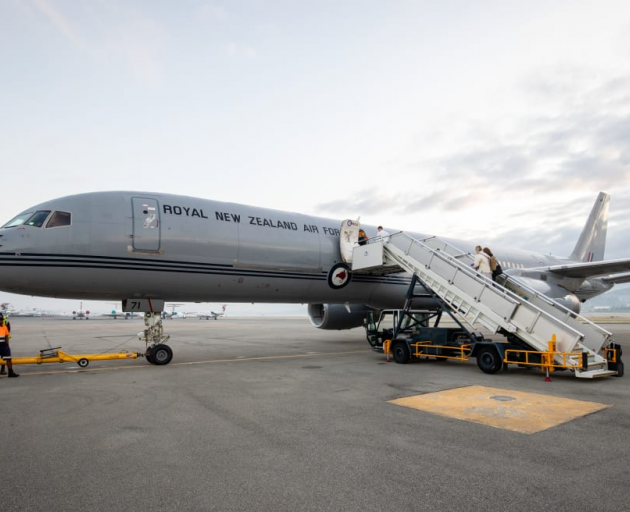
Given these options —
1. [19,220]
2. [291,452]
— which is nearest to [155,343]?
[19,220]

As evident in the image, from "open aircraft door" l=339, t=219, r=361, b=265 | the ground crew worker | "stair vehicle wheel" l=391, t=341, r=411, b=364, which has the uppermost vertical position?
"open aircraft door" l=339, t=219, r=361, b=265

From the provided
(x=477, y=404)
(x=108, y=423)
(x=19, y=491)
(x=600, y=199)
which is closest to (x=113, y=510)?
(x=19, y=491)

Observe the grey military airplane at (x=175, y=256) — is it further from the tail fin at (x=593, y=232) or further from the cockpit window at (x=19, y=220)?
the tail fin at (x=593, y=232)

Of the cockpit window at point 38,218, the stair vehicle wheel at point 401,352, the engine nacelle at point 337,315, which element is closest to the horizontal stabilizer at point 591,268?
the engine nacelle at point 337,315

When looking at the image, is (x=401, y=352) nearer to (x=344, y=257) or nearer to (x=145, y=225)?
(x=344, y=257)

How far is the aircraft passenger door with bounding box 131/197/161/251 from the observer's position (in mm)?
11039

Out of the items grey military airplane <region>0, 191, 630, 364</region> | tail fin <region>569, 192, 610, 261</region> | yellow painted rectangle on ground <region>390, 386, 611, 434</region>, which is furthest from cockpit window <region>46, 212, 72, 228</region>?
tail fin <region>569, 192, 610, 261</region>

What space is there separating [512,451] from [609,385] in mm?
5825

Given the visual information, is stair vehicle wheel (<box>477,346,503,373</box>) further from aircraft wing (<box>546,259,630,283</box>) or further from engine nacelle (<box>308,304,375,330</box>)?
aircraft wing (<box>546,259,630,283</box>)

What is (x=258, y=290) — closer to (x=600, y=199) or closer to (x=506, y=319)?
(x=506, y=319)

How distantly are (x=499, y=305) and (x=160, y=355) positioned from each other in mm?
9046

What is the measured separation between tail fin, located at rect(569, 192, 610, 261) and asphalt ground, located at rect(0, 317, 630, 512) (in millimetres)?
19125

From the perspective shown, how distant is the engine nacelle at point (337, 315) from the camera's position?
58.3 ft

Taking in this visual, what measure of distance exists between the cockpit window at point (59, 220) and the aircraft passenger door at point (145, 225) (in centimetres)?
150
